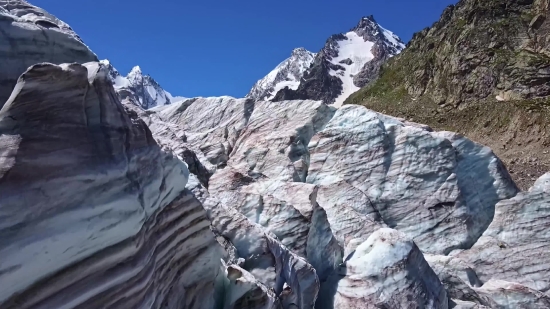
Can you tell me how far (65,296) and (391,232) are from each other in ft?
36.0

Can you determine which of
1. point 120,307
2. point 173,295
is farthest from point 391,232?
point 120,307

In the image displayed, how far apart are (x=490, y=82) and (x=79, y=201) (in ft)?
219

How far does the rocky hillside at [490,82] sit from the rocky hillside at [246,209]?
21.9 metres

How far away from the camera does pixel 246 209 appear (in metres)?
15.6

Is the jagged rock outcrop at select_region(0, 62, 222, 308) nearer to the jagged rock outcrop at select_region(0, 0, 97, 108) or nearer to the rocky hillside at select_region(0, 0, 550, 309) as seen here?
the rocky hillside at select_region(0, 0, 550, 309)

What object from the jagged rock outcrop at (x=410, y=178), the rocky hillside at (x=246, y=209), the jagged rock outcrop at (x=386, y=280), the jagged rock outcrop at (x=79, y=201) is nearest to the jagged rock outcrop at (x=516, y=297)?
the rocky hillside at (x=246, y=209)

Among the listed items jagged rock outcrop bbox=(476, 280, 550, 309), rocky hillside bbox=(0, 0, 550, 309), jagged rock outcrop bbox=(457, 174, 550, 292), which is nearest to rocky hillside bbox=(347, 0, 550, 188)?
jagged rock outcrop bbox=(457, 174, 550, 292)

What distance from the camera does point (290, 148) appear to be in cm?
2272

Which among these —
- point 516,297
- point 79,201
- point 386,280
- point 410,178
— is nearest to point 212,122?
point 410,178

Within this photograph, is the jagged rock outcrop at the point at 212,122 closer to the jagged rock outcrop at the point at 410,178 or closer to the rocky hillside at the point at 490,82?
the jagged rock outcrop at the point at 410,178

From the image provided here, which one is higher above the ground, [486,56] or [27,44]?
[486,56]

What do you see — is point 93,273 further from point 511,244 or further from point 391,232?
point 511,244

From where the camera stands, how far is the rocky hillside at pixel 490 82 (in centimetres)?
5203

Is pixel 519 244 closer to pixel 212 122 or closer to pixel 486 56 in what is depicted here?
pixel 212 122
